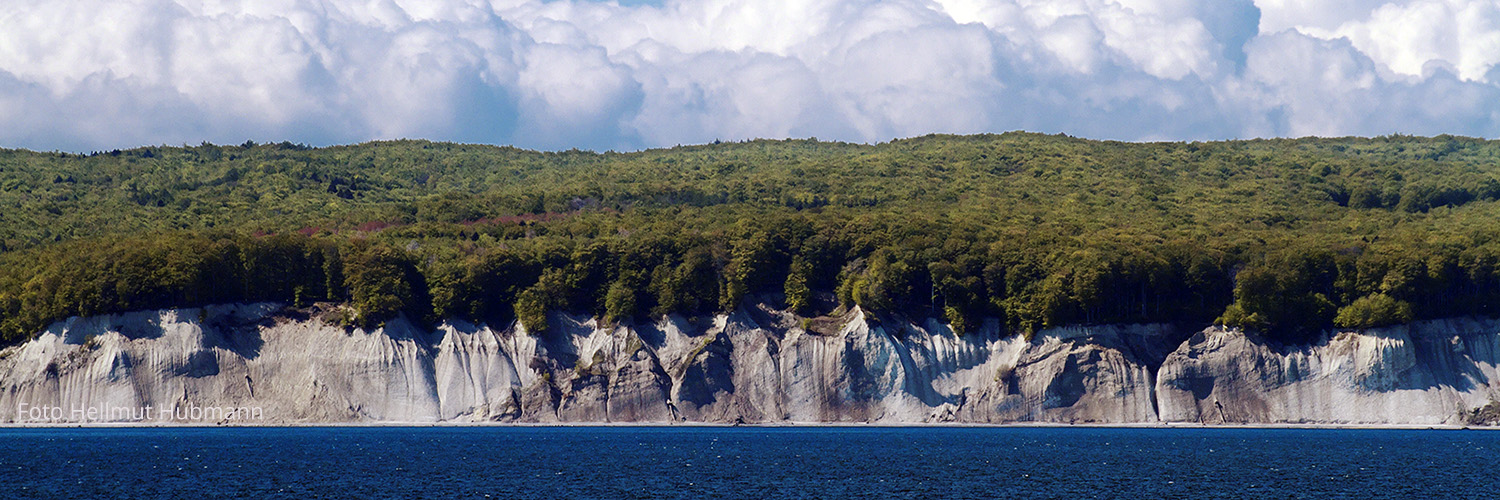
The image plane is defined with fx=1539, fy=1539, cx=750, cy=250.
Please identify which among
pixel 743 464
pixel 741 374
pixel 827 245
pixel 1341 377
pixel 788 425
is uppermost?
pixel 827 245

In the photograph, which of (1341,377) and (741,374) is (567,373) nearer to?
(741,374)

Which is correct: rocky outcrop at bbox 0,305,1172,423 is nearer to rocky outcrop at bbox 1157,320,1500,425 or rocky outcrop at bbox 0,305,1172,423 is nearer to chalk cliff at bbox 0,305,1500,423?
chalk cliff at bbox 0,305,1500,423

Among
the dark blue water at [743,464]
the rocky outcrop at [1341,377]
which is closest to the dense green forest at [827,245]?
the rocky outcrop at [1341,377]

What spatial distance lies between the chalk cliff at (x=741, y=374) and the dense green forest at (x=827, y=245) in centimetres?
217

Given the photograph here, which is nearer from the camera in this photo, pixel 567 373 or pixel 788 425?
pixel 788 425

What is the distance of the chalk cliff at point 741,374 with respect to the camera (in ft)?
387

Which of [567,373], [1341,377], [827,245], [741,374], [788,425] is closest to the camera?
[1341,377]

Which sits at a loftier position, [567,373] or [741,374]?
[567,373]

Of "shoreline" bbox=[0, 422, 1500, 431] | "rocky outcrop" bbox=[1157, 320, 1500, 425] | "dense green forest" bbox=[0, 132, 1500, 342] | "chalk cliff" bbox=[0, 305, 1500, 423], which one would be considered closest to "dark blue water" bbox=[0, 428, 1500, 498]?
"shoreline" bbox=[0, 422, 1500, 431]

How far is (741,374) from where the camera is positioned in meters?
122

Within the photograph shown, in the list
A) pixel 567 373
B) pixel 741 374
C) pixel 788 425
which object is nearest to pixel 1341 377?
pixel 788 425

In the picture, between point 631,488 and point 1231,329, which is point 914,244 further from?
point 631,488

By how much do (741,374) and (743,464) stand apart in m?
44.6

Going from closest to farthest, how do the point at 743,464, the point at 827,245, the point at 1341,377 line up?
the point at 743,464 < the point at 1341,377 < the point at 827,245
